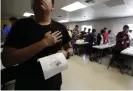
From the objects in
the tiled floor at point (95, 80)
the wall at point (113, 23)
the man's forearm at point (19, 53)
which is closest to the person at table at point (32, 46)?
the man's forearm at point (19, 53)

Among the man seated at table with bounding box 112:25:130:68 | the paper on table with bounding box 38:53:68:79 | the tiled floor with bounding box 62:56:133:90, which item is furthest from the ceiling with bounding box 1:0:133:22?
the paper on table with bounding box 38:53:68:79

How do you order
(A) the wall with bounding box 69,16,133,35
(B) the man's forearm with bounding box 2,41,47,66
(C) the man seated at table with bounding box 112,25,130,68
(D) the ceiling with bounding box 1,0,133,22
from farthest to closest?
(A) the wall with bounding box 69,16,133,35 → (D) the ceiling with bounding box 1,0,133,22 → (C) the man seated at table with bounding box 112,25,130,68 → (B) the man's forearm with bounding box 2,41,47,66

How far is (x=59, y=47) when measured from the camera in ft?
2.63

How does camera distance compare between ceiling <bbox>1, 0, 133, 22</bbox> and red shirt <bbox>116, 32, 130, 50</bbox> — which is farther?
ceiling <bbox>1, 0, 133, 22</bbox>

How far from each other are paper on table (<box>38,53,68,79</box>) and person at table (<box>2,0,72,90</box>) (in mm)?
43

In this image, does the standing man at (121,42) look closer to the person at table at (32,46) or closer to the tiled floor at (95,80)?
the tiled floor at (95,80)

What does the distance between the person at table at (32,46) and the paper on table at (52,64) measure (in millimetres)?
43

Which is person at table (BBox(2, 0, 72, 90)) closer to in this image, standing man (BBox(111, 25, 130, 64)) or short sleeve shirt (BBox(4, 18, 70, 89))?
short sleeve shirt (BBox(4, 18, 70, 89))

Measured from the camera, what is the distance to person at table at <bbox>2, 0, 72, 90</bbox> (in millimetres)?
617

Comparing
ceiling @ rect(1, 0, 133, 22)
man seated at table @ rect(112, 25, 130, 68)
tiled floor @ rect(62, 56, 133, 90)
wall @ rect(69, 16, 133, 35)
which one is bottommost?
tiled floor @ rect(62, 56, 133, 90)

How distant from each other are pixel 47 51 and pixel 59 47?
11 centimetres

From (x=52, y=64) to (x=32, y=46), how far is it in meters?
0.16

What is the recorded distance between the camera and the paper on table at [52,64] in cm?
66

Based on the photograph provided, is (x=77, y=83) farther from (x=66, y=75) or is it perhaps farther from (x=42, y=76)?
(x=42, y=76)
